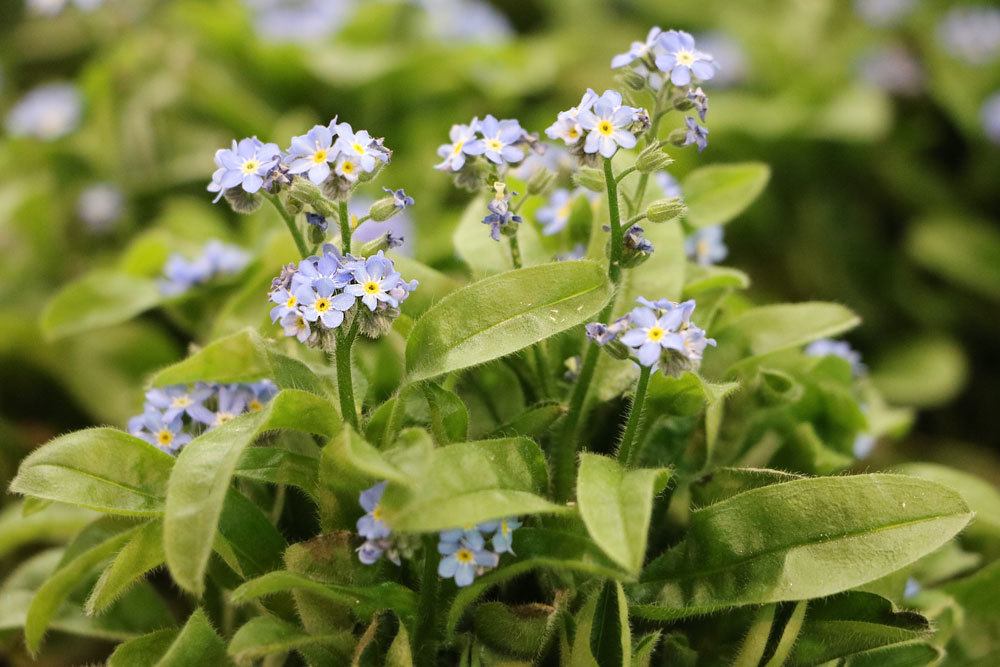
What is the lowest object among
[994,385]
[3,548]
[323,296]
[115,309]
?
[994,385]

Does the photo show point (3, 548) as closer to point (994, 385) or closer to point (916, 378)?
point (916, 378)

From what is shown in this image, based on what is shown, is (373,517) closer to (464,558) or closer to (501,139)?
(464,558)

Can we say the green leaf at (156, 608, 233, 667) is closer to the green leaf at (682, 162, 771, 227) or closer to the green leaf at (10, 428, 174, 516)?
the green leaf at (10, 428, 174, 516)

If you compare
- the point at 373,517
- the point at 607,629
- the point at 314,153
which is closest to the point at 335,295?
the point at 314,153

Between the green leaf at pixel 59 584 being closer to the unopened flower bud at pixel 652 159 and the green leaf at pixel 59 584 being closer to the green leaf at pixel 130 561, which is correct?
the green leaf at pixel 130 561

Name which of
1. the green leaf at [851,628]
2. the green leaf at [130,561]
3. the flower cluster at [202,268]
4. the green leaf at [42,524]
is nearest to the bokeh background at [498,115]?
the flower cluster at [202,268]

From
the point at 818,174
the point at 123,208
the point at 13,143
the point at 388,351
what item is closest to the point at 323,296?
the point at 388,351

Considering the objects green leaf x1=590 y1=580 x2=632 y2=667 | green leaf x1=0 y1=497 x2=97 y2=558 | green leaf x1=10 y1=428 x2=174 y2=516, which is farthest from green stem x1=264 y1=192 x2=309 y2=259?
green leaf x1=0 y1=497 x2=97 y2=558
